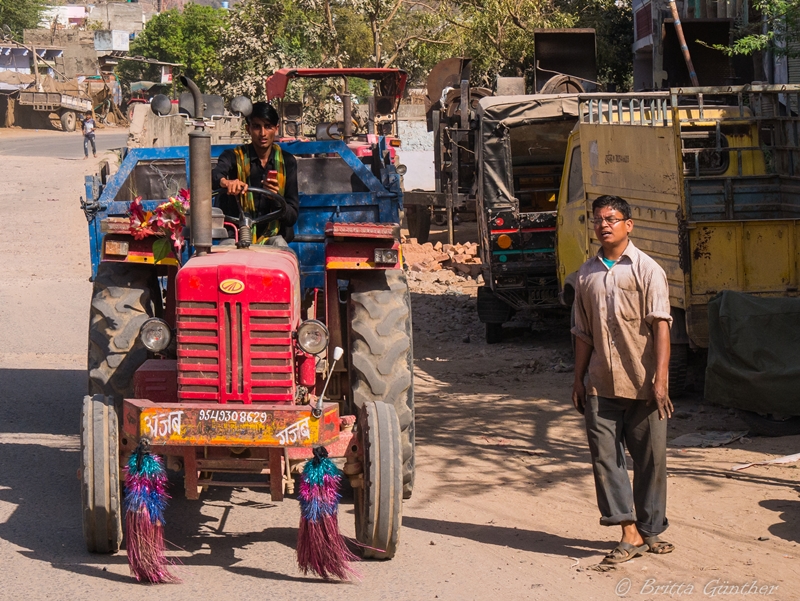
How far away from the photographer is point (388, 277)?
6367 millimetres

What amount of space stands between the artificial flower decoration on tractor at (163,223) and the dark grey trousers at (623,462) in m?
2.44

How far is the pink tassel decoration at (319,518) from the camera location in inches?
199

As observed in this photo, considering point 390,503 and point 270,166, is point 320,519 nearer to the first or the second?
point 390,503

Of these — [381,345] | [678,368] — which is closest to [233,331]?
[381,345]

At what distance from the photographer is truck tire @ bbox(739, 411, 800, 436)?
26.7 feet

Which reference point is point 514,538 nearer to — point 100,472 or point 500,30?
point 100,472

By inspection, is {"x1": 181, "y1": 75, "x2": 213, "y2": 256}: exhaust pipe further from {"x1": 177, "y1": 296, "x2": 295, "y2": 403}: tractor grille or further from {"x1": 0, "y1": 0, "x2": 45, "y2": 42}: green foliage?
{"x1": 0, "y1": 0, "x2": 45, "y2": 42}: green foliage

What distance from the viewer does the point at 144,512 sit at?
16.5ft

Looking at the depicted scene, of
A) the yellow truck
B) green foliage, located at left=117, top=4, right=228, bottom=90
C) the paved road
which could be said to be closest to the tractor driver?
the yellow truck

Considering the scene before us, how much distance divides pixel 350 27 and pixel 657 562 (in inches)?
1321

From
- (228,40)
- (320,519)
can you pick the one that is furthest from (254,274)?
(228,40)

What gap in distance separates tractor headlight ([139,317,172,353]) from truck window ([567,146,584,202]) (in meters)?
6.14

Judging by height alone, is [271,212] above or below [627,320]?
above

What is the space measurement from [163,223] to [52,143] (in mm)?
41058
